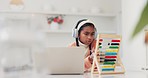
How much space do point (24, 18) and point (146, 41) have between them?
226 millimetres

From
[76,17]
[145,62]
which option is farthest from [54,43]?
[145,62]

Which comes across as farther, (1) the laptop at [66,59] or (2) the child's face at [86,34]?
(2) the child's face at [86,34]

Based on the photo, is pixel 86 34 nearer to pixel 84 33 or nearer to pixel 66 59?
pixel 84 33

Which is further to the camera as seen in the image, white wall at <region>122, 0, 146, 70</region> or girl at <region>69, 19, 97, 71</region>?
white wall at <region>122, 0, 146, 70</region>

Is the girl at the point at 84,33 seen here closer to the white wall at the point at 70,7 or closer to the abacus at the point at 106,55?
the abacus at the point at 106,55

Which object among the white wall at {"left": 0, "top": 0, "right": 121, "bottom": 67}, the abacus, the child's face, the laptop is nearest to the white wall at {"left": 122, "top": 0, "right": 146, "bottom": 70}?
the white wall at {"left": 0, "top": 0, "right": 121, "bottom": 67}

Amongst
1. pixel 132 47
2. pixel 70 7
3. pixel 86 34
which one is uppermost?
pixel 70 7

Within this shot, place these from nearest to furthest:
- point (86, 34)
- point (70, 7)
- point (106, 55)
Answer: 1. point (106, 55)
2. point (86, 34)
3. point (70, 7)

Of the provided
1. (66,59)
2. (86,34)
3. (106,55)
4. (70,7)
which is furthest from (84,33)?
(70,7)

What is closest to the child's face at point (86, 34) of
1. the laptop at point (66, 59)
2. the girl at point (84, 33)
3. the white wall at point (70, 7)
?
the girl at point (84, 33)

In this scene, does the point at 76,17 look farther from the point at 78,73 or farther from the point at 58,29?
the point at 78,73

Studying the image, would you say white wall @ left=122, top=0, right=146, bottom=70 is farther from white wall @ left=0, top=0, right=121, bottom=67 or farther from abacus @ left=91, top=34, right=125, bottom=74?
abacus @ left=91, top=34, right=125, bottom=74

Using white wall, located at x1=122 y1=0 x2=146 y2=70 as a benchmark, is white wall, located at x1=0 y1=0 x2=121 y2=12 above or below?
above

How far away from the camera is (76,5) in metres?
5.31
